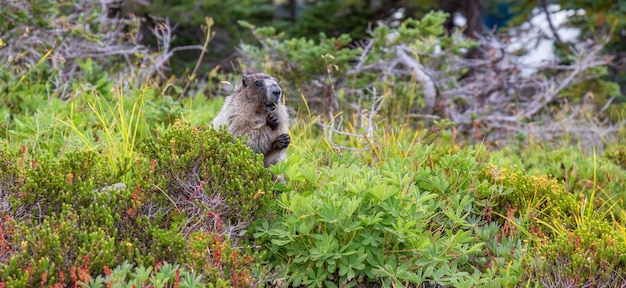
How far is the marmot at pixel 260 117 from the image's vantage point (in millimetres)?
5348

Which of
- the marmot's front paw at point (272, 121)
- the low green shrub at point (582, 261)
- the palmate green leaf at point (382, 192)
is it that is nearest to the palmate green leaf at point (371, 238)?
the palmate green leaf at point (382, 192)

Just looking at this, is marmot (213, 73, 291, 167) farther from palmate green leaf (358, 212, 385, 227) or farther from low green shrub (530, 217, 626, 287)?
low green shrub (530, 217, 626, 287)

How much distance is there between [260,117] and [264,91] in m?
0.22

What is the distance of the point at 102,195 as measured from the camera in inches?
172

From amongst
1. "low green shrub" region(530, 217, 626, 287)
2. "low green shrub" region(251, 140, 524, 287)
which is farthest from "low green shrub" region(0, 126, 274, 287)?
"low green shrub" region(530, 217, 626, 287)

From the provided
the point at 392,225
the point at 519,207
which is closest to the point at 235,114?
the point at 392,225

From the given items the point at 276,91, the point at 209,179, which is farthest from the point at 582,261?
the point at 276,91

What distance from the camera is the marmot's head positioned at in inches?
219

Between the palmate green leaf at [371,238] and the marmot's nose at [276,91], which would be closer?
the palmate green leaf at [371,238]

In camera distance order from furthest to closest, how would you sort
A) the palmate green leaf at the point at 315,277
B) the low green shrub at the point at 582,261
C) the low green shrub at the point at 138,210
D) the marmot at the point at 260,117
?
1. the marmot at the point at 260,117
2. the palmate green leaf at the point at 315,277
3. the low green shrub at the point at 582,261
4. the low green shrub at the point at 138,210

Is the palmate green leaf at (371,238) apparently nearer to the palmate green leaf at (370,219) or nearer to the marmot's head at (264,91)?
the palmate green leaf at (370,219)

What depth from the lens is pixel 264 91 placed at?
5.60 meters

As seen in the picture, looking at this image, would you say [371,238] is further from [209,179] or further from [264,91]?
[264,91]

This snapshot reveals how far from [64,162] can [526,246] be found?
10.7 ft
